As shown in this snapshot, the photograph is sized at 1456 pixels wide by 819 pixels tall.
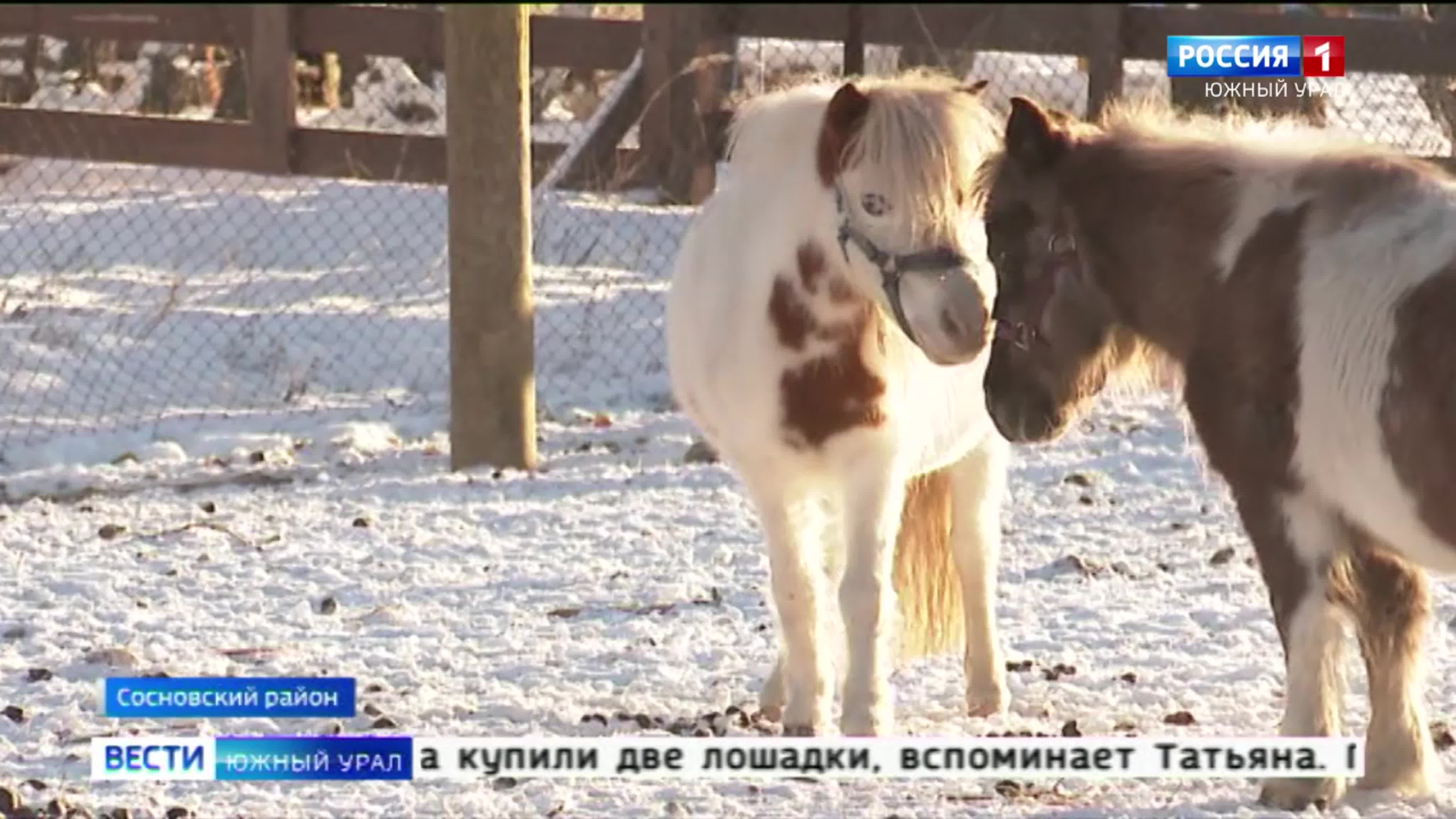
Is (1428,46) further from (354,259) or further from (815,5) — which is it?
(354,259)

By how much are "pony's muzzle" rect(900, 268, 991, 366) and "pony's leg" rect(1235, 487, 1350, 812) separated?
0.61 m

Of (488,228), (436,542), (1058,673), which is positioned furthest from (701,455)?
(1058,673)

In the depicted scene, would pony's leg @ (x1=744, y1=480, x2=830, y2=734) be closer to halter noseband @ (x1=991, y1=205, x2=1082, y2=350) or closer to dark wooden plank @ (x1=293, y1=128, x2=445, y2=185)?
halter noseband @ (x1=991, y1=205, x2=1082, y2=350)

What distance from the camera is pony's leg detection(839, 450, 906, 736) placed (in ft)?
15.8

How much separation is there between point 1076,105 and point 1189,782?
8770 mm

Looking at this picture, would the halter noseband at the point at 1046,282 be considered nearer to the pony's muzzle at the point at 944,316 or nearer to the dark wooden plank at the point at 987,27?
the pony's muzzle at the point at 944,316

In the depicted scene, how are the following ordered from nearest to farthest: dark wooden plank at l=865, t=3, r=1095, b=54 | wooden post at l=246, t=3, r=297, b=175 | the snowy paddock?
the snowy paddock < dark wooden plank at l=865, t=3, r=1095, b=54 < wooden post at l=246, t=3, r=297, b=175

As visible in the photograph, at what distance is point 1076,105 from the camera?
1293 cm

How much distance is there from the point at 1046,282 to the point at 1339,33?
22.4 feet

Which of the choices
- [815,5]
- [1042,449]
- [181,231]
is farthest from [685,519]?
[815,5]

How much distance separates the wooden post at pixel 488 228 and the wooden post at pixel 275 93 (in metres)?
4.25

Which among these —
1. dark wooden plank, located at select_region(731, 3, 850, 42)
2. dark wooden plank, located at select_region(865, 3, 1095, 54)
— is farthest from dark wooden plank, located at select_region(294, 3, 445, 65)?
dark wooden plank, located at select_region(865, 3, 1095, 54)

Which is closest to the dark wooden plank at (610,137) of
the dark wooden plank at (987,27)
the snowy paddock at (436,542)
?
the snowy paddock at (436,542)

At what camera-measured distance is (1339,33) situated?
35.7 ft
